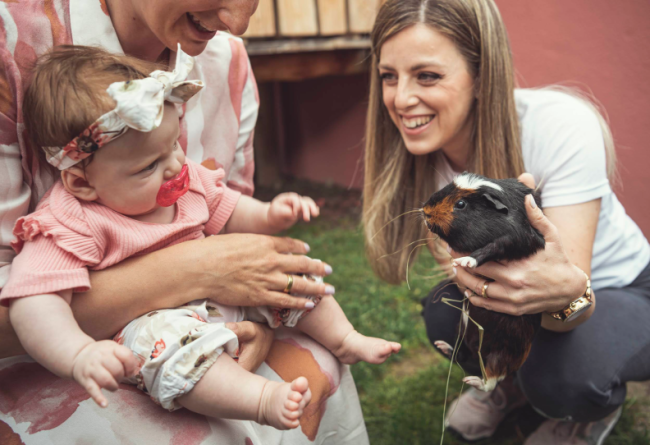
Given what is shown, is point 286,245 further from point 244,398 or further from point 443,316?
point 443,316

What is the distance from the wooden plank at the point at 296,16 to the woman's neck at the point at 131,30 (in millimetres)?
2719

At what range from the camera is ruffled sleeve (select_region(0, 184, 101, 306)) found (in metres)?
1.26

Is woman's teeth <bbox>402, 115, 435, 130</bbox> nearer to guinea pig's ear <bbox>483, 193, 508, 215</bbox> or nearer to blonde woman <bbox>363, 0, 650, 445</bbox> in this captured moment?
blonde woman <bbox>363, 0, 650, 445</bbox>

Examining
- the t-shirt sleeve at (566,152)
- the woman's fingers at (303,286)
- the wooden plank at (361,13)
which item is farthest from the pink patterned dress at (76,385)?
the wooden plank at (361,13)

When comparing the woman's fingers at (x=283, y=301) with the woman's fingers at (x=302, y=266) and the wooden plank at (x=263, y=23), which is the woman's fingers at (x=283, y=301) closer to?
the woman's fingers at (x=302, y=266)

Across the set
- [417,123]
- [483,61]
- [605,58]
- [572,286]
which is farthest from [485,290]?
[605,58]

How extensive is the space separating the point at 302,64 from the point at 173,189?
342 cm

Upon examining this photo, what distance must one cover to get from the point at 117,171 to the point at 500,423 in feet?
7.40

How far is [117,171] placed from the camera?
54.5 inches

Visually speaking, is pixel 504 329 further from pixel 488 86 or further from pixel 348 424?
pixel 488 86

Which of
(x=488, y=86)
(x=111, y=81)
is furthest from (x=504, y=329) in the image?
(x=111, y=81)

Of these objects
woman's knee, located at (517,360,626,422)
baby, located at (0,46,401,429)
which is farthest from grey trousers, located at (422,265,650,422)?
baby, located at (0,46,401,429)

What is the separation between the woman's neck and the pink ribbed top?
0.57 m

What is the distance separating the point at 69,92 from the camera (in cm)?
132
